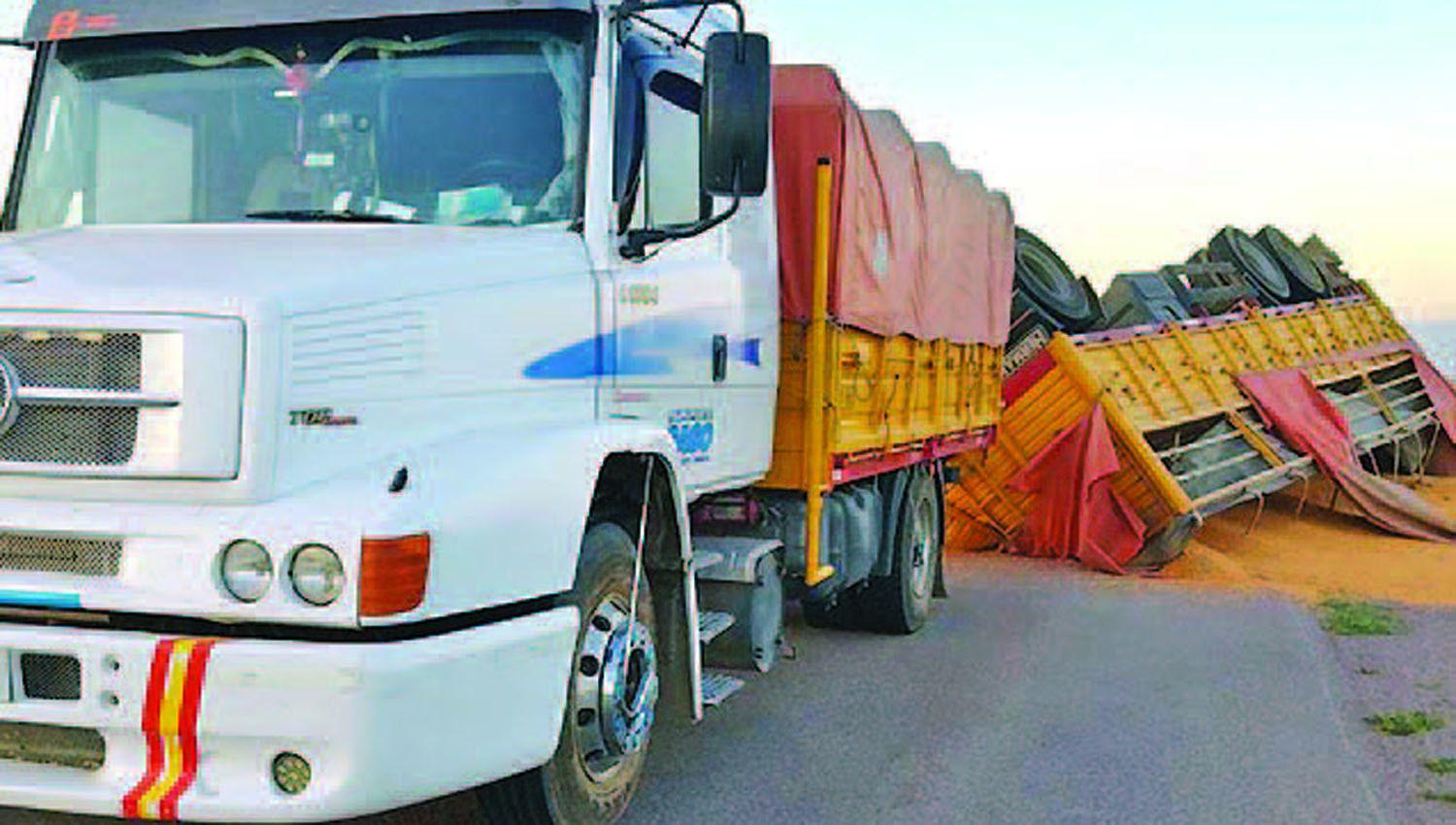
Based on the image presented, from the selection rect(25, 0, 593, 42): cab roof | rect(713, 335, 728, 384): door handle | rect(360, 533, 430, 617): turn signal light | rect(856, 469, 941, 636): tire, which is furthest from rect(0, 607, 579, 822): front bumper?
rect(856, 469, 941, 636): tire

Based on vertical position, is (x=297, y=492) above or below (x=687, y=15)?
below

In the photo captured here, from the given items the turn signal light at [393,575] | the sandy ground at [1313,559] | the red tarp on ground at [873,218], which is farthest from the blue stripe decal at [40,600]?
the sandy ground at [1313,559]

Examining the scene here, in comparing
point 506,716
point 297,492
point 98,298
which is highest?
point 98,298

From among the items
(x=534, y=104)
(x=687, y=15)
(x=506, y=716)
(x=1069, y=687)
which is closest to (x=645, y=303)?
(x=534, y=104)

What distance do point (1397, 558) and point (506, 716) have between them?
36.3ft

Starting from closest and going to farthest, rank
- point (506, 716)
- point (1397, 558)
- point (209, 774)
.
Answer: point (209, 774) → point (506, 716) → point (1397, 558)

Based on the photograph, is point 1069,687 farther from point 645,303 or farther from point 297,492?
point 297,492

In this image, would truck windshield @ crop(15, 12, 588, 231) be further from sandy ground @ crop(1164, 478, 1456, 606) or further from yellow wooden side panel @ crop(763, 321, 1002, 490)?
sandy ground @ crop(1164, 478, 1456, 606)

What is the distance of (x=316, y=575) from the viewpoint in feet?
12.2

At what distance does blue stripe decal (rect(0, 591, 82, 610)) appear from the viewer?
12.4 feet

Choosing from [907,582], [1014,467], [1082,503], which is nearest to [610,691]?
[907,582]

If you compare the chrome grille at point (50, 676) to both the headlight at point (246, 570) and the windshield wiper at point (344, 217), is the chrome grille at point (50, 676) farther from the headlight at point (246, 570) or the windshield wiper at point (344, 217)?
the windshield wiper at point (344, 217)

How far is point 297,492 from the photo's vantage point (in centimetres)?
386

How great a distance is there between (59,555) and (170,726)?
0.53 meters
